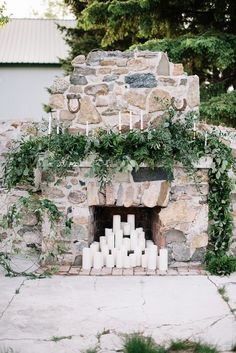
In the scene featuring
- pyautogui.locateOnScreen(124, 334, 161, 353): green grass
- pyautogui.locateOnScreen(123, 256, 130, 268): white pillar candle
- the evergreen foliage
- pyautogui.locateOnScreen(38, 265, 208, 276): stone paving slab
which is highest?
the evergreen foliage

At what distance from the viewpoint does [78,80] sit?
6137 mm

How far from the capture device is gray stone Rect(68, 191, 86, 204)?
5964 mm

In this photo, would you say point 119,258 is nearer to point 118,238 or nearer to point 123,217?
point 118,238

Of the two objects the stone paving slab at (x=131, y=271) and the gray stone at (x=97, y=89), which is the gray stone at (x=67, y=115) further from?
the stone paving slab at (x=131, y=271)

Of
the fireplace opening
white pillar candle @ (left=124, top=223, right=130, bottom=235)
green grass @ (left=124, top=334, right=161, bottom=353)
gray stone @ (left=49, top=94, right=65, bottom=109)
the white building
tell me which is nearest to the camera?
green grass @ (left=124, top=334, right=161, bottom=353)

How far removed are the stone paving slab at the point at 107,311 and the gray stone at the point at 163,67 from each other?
256cm

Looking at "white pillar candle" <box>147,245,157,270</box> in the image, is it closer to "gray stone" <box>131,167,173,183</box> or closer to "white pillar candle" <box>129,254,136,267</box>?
"white pillar candle" <box>129,254,136,267</box>

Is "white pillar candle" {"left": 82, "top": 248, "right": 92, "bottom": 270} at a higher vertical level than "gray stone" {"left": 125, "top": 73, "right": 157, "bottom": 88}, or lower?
lower

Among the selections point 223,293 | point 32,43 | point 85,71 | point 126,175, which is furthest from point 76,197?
point 32,43

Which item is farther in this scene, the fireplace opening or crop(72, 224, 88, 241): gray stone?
the fireplace opening

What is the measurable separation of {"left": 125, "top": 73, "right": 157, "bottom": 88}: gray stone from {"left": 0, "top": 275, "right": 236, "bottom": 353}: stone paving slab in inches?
94.5

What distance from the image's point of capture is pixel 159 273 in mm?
5727

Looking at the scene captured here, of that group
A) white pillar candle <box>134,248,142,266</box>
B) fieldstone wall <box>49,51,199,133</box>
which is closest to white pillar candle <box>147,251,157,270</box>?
white pillar candle <box>134,248,142,266</box>

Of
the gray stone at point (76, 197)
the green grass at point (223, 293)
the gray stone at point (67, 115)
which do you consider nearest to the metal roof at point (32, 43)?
the gray stone at point (67, 115)
